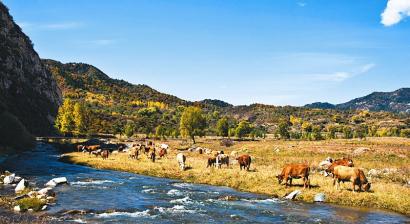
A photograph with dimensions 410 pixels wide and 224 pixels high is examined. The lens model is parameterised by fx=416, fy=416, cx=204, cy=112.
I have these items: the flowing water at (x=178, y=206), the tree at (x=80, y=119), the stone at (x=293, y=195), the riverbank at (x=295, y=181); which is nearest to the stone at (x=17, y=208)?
the flowing water at (x=178, y=206)

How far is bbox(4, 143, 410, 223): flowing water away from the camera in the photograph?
89.0 ft

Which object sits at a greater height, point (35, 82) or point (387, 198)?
point (35, 82)

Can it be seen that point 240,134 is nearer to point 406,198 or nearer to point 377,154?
point 377,154

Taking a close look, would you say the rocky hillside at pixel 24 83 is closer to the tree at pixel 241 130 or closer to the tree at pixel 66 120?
the tree at pixel 66 120

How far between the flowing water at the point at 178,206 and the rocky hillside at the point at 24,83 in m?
80.1

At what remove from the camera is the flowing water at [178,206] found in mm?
27125

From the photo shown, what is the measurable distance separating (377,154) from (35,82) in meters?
120

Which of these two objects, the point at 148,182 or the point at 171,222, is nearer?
the point at 171,222

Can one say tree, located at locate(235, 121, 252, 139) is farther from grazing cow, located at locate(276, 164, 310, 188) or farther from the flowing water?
grazing cow, located at locate(276, 164, 310, 188)

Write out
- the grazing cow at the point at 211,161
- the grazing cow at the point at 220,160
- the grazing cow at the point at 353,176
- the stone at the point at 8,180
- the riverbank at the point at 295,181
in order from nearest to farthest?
the riverbank at the point at 295,181, the grazing cow at the point at 353,176, the stone at the point at 8,180, the grazing cow at the point at 220,160, the grazing cow at the point at 211,161

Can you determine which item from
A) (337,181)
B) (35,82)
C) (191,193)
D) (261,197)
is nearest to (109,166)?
(191,193)

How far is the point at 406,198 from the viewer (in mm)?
31688

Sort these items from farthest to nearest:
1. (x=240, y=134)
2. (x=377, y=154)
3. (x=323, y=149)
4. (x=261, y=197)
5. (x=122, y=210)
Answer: (x=240, y=134), (x=323, y=149), (x=377, y=154), (x=261, y=197), (x=122, y=210)

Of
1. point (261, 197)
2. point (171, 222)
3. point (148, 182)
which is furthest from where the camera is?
point (148, 182)
